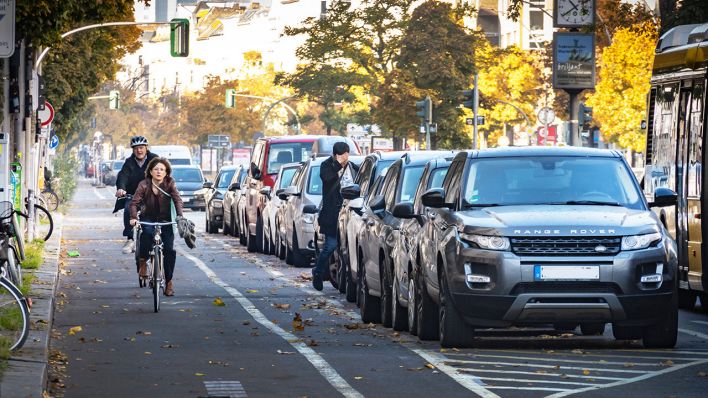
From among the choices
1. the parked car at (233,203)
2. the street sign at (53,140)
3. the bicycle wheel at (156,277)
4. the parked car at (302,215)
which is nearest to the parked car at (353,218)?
the bicycle wheel at (156,277)

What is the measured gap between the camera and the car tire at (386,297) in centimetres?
1786

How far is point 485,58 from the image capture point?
84.6m

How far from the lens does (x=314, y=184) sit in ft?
98.3

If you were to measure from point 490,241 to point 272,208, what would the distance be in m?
18.7

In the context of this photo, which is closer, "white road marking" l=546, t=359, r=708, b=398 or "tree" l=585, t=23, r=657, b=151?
"white road marking" l=546, t=359, r=708, b=398

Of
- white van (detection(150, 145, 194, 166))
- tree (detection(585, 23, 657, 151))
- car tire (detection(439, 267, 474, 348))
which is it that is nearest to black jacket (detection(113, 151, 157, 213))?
car tire (detection(439, 267, 474, 348))

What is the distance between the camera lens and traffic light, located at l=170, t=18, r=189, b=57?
50.6 meters

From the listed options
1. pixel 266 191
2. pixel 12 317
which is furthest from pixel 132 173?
pixel 12 317

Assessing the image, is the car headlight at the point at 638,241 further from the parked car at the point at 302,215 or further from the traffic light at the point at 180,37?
the traffic light at the point at 180,37

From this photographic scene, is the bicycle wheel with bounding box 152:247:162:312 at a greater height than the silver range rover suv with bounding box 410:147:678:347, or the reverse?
the silver range rover suv with bounding box 410:147:678:347

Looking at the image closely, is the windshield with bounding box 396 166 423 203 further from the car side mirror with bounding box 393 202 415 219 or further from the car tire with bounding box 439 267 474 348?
the car tire with bounding box 439 267 474 348

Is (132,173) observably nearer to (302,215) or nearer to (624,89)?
(302,215)

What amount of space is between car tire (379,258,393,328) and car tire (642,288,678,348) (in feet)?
10.4

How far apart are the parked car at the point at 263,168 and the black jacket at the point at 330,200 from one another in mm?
10981
